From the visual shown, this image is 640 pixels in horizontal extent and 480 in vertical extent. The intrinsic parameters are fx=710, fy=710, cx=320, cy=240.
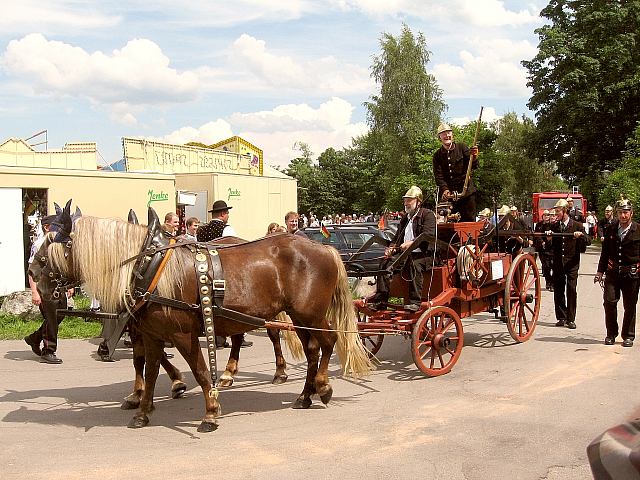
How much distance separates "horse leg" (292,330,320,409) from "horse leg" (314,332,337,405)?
0.20 ft

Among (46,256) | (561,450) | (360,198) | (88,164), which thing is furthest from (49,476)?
(360,198)

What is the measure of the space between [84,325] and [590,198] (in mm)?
38357

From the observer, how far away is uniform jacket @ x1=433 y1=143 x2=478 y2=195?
Answer: 30.5 ft

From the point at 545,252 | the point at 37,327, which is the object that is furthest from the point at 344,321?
the point at 545,252

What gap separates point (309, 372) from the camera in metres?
6.95

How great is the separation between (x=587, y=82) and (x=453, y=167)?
3211cm

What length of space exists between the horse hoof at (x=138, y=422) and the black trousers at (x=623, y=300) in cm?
632

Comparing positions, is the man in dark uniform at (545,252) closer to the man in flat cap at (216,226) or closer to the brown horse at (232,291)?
the man in flat cap at (216,226)

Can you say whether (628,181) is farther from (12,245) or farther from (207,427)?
(207,427)

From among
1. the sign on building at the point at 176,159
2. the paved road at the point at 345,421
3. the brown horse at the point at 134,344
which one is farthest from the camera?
the sign on building at the point at 176,159

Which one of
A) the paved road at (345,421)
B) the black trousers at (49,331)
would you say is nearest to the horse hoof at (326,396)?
the paved road at (345,421)

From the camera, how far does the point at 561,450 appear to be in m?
5.43

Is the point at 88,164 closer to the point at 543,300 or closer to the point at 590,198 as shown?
the point at 543,300

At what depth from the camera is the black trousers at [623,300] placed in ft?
31.1
